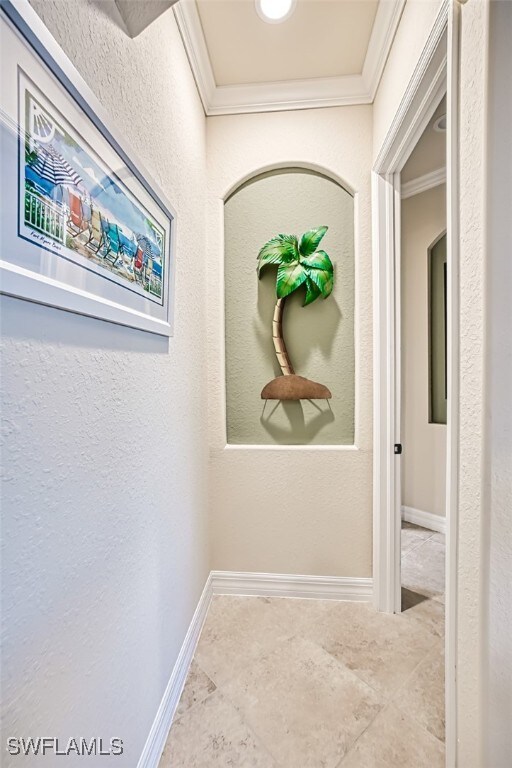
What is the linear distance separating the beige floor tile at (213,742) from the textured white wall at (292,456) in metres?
0.71

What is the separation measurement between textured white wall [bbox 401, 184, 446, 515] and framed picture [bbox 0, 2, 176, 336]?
2.58 metres

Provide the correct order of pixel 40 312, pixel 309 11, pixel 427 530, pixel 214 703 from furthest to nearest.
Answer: pixel 427 530
pixel 309 11
pixel 214 703
pixel 40 312

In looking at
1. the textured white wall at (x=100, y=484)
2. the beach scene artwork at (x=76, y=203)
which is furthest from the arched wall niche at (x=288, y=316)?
the beach scene artwork at (x=76, y=203)

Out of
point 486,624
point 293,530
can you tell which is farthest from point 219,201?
point 486,624

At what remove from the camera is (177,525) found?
4.27 ft

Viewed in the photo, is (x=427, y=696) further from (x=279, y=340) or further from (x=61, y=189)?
(x=61, y=189)

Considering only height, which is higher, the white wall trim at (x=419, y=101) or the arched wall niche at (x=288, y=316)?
the white wall trim at (x=419, y=101)

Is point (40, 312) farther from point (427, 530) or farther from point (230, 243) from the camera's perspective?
point (427, 530)

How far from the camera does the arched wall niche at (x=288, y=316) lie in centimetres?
182

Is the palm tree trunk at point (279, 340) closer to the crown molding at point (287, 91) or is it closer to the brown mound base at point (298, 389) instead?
the brown mound base at point (298, 389)

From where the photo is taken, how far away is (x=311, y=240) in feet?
5.73

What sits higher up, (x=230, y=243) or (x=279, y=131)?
(x=279, y=131)

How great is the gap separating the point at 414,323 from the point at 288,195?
1.65 meters

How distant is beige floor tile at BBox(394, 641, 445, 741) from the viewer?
45.5 inches
